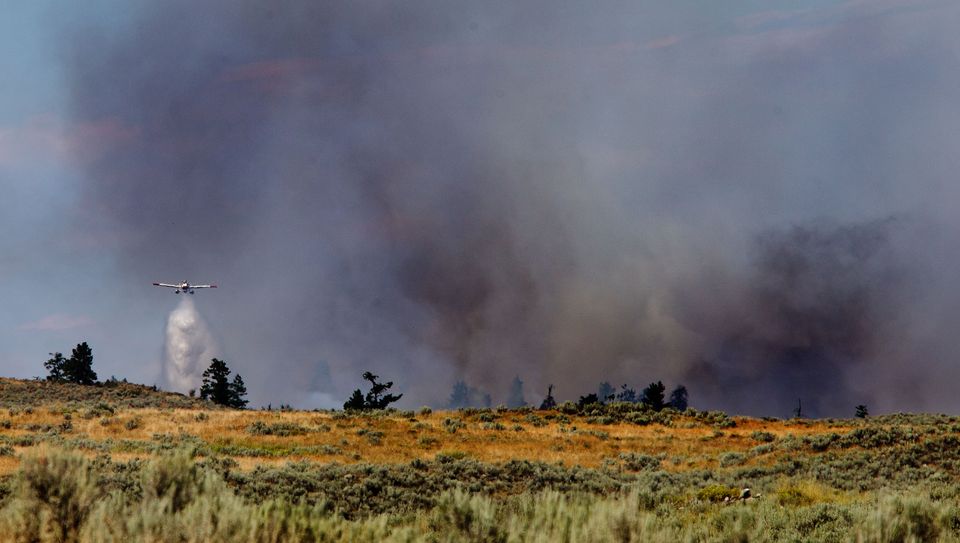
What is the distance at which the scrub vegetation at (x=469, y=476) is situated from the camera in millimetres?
10953

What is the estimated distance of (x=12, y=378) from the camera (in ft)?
241

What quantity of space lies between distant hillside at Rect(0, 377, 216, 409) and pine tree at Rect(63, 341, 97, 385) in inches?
224

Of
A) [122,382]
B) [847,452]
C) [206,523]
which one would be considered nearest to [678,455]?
[847,452]

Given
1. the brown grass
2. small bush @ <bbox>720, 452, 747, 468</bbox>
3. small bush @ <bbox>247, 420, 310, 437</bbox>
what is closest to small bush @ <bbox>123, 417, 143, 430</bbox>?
the brown grass

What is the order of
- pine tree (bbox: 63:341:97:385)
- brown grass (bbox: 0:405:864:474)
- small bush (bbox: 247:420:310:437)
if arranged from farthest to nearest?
pine tree (bbox: 63:341:97:385) < small bush (bbox: 247:420:310:437) < brown grass (bbox: 0:405:864:474)

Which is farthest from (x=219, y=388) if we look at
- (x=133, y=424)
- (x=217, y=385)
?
(x=133, y=424)

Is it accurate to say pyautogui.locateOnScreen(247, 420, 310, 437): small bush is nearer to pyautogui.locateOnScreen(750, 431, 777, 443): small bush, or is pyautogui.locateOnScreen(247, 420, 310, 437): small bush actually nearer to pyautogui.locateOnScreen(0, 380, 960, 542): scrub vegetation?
pyautogui.locateOnScreen(0, 380, 960, 542): scrub vegetation

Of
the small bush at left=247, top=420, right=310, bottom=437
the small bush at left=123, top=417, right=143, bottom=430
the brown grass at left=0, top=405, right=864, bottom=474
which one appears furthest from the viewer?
the small bush at left=247, top=420, right=310, bottom=437

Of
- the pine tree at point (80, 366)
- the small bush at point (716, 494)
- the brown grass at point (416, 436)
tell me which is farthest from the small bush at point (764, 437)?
the pine tree at point (80, 366)

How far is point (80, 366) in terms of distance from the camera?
80062 millimetres

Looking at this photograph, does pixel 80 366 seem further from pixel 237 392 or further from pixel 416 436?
pixel 416 436

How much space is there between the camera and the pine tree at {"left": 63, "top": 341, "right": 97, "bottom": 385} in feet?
261

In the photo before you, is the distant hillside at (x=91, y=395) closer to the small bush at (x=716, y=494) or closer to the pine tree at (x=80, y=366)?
the pine tree at (x=80, y=366)

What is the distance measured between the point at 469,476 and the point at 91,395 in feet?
180
